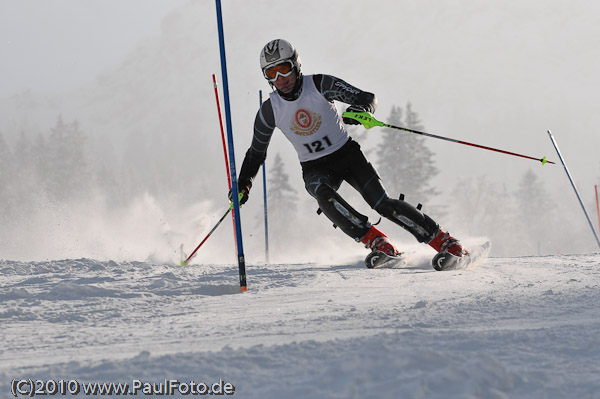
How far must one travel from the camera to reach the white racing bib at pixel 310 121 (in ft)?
16.6

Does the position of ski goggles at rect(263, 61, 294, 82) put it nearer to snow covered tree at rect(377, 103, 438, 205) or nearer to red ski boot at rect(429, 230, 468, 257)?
red ski boot at rect(429, 230, 468, 257)

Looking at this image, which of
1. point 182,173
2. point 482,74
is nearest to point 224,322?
point 182,173

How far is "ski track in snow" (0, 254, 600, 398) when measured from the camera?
5.00 ft

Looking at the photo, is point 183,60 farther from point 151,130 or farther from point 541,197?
point 541,197

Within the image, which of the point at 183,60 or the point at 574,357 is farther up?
the point at 183,60

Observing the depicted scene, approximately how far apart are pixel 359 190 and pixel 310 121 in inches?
32.6

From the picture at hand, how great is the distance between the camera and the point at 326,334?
2.18m

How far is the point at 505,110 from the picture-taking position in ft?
390

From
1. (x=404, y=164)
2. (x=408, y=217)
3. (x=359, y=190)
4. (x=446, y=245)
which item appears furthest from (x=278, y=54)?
(x=404, y=164)

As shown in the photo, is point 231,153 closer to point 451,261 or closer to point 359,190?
point 359,190

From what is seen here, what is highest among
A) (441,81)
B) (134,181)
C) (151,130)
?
(441,81)

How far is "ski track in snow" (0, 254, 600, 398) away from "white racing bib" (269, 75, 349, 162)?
1.41 meters

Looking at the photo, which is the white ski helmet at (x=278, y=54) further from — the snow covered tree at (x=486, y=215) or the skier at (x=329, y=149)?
the snow covered tree at (x=486, y=215)

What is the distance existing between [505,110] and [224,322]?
127 meters
